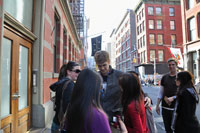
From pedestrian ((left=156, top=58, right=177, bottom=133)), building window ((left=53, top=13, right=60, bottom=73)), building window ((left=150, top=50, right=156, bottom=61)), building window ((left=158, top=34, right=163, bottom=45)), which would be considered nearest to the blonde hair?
pedestrian ((left=156, top=58, right=177, bottom=133))

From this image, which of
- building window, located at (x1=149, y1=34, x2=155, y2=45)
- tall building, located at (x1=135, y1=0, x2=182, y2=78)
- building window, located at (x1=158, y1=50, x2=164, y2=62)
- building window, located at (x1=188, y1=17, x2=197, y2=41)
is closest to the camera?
building window, located at (x1=188, y1=17, x2=197, y2=41)

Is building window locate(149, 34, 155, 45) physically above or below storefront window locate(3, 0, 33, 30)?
above

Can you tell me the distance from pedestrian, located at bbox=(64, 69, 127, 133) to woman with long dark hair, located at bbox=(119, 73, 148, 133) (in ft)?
2.74

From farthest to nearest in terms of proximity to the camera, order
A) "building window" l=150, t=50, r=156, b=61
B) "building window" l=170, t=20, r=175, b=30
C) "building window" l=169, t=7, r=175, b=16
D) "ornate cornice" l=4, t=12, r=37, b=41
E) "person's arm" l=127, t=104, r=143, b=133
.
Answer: "building window" l=169, t=7, r=175, b=16 → "building window" l=170, t=20, r=175, b=30 → "building window" l=150, t=50, r=156, b=61 → "ornate cornice" l=4, t=12, r=37, b=41 → "person's arm" l=127, t=104, r=143, b=133

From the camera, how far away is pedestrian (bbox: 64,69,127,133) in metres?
1.32

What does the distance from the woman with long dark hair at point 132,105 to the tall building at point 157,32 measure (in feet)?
125

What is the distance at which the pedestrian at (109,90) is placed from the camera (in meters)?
2.46

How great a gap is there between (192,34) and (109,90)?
77.9 feet

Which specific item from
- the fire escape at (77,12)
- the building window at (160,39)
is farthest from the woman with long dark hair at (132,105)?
the building window at (160,39)

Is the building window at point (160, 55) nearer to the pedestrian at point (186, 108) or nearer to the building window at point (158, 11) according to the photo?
the building window at point (158, 11)

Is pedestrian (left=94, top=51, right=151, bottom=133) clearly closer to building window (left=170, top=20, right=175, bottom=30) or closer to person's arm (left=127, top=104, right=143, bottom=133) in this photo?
person's arm (left=127, top=104, right=143, bottom=133)

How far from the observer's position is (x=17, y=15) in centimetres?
406

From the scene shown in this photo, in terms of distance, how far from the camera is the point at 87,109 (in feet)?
4.48

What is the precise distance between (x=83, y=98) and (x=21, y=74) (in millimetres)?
3413
